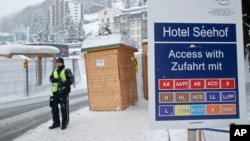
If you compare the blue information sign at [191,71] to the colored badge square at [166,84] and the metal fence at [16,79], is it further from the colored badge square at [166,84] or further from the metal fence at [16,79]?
the metal fence at [16,79]

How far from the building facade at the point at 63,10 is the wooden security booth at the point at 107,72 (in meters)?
158

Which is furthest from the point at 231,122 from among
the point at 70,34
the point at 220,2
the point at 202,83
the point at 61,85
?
the point at 70,34

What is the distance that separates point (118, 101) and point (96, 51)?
1.66 m

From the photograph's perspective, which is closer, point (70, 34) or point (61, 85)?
point (61, 85)

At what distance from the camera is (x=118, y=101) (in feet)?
39.1

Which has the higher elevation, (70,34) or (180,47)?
(70,34)

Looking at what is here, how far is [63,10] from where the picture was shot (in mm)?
175875

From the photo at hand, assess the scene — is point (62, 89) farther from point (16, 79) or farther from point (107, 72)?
point (16, 79)

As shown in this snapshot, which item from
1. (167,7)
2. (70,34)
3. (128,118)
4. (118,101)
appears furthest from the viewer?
(70,34)

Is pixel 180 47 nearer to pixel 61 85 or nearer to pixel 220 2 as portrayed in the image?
pixel 220 2

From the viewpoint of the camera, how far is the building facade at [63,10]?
170125 mm

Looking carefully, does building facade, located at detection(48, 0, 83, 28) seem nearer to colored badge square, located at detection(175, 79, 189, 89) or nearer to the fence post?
the fence post

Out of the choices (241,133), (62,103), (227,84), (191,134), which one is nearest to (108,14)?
(62,103)

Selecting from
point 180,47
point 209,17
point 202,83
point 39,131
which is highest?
point 209,17
